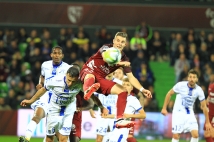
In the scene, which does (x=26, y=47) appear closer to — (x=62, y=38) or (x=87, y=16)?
(x=62, y=38)

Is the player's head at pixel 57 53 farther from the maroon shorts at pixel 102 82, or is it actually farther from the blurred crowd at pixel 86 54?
the blurred crowd at pixel 86 54

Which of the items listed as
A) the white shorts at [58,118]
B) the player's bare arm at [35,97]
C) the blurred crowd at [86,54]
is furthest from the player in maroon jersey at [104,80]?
the blurred crowd at [86,54]

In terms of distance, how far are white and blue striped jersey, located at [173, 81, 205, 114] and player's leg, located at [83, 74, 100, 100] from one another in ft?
12.0

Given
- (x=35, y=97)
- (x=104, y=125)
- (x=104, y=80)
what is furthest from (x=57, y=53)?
(x=104, y=125)

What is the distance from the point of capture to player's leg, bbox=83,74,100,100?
31.1 ft

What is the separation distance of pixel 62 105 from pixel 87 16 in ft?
40.5

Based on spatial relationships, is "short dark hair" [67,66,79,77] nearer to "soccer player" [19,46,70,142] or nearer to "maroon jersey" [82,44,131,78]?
"maroon jersey" [82,44,131,78]

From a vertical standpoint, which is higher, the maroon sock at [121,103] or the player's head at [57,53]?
the player's head at [57,53]

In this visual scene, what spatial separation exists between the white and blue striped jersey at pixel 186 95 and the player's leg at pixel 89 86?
3.65 meters

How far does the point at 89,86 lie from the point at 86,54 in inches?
409

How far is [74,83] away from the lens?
419 inches

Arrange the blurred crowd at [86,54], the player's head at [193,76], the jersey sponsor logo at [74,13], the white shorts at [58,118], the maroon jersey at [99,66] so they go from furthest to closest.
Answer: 1. the jersey sponsor logo at [74,13]
2. the blurred crowd at [86,54]
3. the player's head at [193,76]
4. the white shorts at [58,118]
5. the maroon jersey at [99,66]

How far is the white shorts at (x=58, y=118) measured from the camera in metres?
11.1

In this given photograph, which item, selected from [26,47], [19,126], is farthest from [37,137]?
[26,47]
